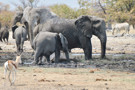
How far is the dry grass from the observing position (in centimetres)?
1052

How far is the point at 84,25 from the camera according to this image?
67.6 ft

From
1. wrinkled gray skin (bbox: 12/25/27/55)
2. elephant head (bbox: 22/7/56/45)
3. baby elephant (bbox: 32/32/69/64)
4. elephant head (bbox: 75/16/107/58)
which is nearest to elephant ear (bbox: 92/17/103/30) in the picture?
elephant head (bbox: 75/16/107/58)

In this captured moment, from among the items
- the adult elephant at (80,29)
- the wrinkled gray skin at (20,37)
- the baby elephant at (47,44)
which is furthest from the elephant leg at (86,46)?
the wrinkled gray skin at (20,37)

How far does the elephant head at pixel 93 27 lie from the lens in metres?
20.1

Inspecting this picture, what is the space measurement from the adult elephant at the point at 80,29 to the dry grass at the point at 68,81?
6.24 m

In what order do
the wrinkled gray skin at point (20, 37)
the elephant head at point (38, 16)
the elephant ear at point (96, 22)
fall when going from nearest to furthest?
the elephant ear at point (96, 22) < the elephant head at point (38, 16) < the wrinkled gray skin at point (20, 37)

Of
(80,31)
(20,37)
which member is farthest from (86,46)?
(20,37)

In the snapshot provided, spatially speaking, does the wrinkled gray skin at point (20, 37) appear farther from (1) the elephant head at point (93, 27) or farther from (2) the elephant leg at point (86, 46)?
(2) the elephant leg at point (86, 46)

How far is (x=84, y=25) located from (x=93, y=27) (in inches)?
17.1

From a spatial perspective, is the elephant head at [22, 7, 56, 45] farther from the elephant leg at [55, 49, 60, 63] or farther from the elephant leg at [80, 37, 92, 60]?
the elephant leg at [55, 49, 60, 63]

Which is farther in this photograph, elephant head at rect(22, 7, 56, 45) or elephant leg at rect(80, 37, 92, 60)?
elephant head at rect(22, 7, 56, 45)

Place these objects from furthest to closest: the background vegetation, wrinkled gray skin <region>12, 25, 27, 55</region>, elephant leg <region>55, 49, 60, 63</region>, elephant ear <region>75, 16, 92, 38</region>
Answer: the background vegetation
wrinkled gray skin <region>12, 25, 27, 55</region>
elephant ear <region>75, 16, 92, 38</region>
elephant leg <region>55, 49, 60, 63</region>

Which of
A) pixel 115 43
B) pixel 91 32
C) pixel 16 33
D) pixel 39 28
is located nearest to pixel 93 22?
pixel 91 32

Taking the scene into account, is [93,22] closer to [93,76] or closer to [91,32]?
[91,32]
